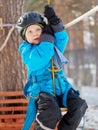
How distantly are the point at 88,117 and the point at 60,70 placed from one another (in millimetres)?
3173

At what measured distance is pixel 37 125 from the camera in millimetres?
3254

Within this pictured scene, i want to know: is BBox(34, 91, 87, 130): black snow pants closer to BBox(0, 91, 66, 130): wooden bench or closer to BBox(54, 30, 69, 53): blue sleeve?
BBox(54, 30, 69, 53): blue sleeve

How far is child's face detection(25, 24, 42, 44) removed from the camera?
328cm

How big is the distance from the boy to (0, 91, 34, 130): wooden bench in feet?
3.06

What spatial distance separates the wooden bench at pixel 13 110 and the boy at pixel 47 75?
0.93 metres

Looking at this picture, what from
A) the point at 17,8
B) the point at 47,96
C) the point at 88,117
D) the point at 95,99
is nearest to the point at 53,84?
the point at 47,96

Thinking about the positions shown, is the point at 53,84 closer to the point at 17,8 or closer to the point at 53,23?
the point at 53,23

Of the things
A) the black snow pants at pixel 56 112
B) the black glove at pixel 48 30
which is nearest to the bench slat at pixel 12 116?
the black snow pants at pixel 56 112

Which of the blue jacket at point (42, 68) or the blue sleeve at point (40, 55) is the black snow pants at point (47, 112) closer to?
the blue jacket at point (42, 68)

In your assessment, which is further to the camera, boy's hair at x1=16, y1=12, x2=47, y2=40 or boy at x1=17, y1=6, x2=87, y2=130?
boy's hair at x1=16, y1=12, x2=47, y2=40

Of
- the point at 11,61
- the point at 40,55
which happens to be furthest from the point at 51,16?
the point at 11,61

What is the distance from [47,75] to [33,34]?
37cm

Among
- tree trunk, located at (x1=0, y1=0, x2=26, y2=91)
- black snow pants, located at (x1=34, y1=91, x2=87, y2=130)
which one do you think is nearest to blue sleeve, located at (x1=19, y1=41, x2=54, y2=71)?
black snow pants, located at (x1=34, y1=91, x2=87, y2=130)

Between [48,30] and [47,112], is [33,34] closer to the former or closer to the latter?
[48,30]
